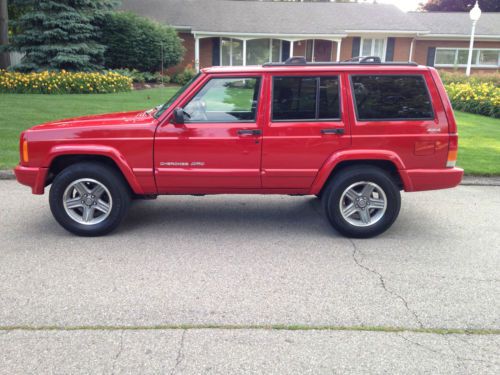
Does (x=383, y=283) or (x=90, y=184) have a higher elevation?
(x=90, y=184)

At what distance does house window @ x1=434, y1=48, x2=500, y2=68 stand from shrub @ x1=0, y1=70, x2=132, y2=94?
2270cm

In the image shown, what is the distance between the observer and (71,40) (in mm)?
19906

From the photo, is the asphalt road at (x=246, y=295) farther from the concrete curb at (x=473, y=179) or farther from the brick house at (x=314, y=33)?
the brick house at (x=314, y=33)

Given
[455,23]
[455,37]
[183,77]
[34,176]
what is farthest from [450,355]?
[455,23]

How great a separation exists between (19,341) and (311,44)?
29430mm

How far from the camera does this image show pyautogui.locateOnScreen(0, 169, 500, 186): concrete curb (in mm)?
7504

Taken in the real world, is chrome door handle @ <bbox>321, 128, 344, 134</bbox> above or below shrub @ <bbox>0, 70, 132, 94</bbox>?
above

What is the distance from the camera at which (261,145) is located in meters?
4.93

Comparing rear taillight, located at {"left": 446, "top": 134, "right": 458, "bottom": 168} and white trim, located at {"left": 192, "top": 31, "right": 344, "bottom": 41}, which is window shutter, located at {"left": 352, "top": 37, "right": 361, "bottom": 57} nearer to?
white trim, located at {"left": 192, "top": 31, "right": 344, "bottom": 41}

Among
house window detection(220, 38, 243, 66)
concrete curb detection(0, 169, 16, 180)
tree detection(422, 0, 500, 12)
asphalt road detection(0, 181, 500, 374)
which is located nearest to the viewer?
asphalt road detection(0, 181, 500, 374)

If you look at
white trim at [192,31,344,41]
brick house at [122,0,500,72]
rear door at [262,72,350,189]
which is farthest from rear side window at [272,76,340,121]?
white trim at [192,31,344,41]

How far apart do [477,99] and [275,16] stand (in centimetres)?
1708

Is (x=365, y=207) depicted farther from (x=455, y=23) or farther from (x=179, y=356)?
(x=455, y=23)

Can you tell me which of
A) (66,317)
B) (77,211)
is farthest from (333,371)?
(77,211)
